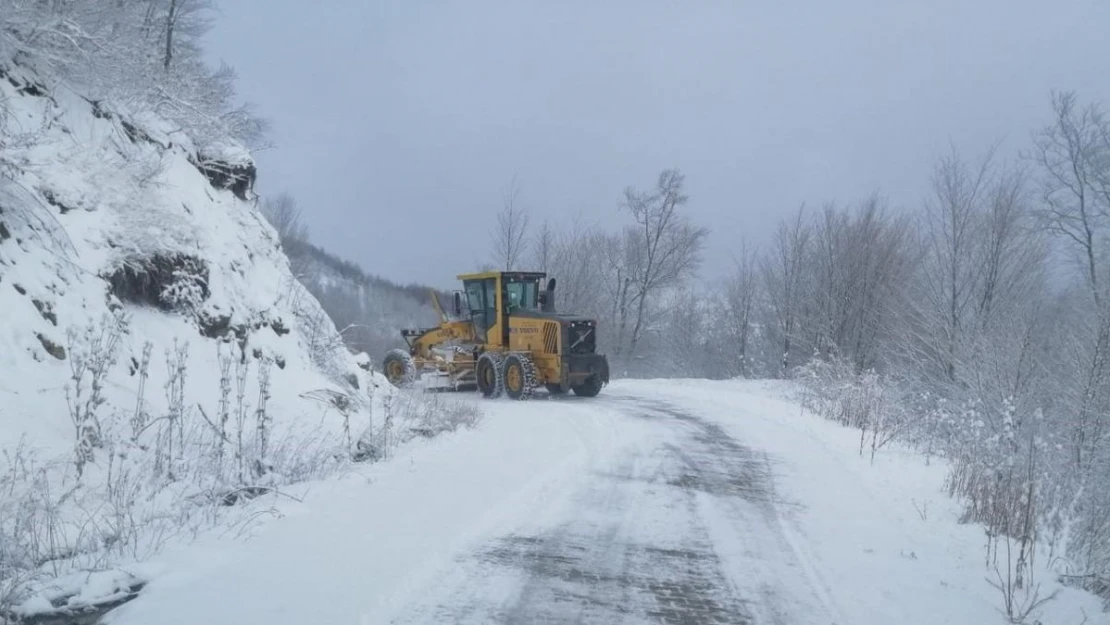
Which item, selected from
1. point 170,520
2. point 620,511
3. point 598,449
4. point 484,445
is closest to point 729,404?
point 598,449

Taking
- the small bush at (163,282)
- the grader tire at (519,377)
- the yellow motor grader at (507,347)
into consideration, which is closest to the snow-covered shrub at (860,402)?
the yellow motor grader at (507,347)

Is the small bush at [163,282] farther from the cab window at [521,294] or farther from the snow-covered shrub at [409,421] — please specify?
the cab window at [521,294]

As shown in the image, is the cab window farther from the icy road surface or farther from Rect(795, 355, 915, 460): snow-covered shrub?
the icy road surface

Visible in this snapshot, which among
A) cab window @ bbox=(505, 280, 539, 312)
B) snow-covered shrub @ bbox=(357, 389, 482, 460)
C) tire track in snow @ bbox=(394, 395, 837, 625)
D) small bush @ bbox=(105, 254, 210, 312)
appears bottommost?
tire track in snow @ bbox=(394, 395, 837, 625)

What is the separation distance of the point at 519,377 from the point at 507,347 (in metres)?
1.92

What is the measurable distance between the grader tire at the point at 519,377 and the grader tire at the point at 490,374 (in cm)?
20

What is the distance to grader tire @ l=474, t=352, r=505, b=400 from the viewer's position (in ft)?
67.4

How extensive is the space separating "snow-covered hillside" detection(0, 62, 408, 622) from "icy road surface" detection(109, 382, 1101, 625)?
2.44 ft

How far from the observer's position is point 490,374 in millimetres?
21219

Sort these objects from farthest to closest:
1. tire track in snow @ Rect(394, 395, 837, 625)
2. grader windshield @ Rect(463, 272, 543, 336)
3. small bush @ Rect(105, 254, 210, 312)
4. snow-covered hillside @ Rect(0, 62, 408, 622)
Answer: grader windshield @ Rect(463, 272, 543, 336) < small bush @ Rect(105, 254, 210, 312) < snow-covered hillside @ Rect(0, 62, 408, 622) < tire track in snow @ Rect(394, 395, 837, 625)

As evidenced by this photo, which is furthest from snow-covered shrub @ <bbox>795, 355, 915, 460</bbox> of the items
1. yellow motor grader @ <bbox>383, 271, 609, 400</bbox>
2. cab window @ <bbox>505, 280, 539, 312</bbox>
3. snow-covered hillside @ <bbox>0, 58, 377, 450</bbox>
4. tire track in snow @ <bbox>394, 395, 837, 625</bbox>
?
snow-covered hillside @ <bbox>0, 58, 377, 450</bbox>

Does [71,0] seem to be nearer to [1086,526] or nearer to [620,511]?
[620,511]

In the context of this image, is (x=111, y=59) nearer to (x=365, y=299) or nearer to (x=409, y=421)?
(x=409, y=421)

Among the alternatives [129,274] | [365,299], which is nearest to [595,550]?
[129,274]
